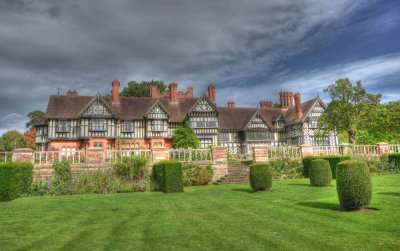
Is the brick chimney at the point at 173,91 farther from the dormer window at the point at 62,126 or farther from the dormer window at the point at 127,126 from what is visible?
the dormer window at the point at 62,126

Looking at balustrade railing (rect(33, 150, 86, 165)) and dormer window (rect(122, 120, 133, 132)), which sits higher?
dormer window (rect(122, 120, 133, 132))

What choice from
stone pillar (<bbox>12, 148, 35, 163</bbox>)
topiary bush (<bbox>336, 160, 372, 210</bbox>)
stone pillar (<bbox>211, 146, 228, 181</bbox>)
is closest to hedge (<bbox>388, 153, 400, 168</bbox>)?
stone pillar (<bbox>211, 146, 228, 181</bbox>)

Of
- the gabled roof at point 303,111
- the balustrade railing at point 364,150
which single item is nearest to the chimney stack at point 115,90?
the gabled roof at point 303,111

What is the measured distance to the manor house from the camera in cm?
2989

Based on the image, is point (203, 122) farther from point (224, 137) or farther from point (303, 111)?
point (303, 111)

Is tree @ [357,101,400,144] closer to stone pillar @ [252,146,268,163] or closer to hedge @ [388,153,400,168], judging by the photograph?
hedge @ [388,153,400,168]

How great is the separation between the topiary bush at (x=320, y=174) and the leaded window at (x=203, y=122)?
2038 cm

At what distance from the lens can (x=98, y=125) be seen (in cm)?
2991

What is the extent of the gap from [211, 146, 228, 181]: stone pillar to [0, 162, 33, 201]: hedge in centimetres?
963

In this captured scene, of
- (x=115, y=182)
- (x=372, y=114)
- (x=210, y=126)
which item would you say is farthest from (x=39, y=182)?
(x=372, y=114)

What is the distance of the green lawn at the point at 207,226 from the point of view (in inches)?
184

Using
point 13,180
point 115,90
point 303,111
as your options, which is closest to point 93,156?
point 13,180

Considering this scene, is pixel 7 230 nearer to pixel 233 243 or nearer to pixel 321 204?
pixel 233 243

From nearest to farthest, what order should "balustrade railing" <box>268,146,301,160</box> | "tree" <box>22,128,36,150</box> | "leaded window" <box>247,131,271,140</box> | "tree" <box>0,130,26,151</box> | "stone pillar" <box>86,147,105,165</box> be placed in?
1. "stone pillar" <box>86,147,105,165</box>
2. "balustrade railing" <box>268,146,301,160</box>
3. "leaded window" <box>247,131,271,140</box>
4. "tree" <box>22,128,36,150</box>
5. "tree" <box>0,130,26,151</box>
